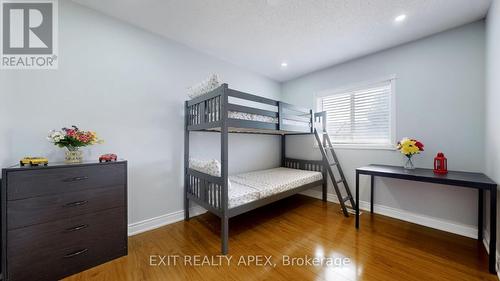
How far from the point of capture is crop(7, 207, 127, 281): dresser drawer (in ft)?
4.68

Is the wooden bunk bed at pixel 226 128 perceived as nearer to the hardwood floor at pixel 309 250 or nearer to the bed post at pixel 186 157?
the bed post at pixel 186 157

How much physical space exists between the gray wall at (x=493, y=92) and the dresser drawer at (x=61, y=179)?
3608 millimetres

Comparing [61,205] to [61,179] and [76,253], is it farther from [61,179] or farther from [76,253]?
[76,253]

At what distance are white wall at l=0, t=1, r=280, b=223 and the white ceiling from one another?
257 mm

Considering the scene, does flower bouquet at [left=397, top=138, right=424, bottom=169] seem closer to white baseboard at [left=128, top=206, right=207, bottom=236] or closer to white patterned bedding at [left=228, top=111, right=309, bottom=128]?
white patterned bedding at [left=228, top=111, right=309, bottom=128]

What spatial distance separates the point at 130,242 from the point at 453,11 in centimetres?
445

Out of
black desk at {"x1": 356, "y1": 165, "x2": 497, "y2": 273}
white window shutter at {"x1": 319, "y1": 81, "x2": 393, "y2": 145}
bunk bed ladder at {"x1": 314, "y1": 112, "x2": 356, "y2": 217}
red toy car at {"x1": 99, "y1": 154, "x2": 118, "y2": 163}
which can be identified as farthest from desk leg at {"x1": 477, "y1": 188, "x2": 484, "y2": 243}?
red toy car at {"x1": 99, "y1": 154, "x2": 118, "y2": 163}

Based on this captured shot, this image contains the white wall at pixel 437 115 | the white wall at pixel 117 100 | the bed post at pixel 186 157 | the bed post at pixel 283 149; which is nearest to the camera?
the white wall at pixel 117 100

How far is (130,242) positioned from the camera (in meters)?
2.15

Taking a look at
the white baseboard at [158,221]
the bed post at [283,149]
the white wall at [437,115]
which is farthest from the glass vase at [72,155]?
the white wall at [437,115]

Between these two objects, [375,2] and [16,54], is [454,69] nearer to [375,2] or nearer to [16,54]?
[375,2]

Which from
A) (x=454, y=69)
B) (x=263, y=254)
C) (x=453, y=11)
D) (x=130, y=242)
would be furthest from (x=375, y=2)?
(x=130, y=242)

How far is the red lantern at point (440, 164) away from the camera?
2.25 meters

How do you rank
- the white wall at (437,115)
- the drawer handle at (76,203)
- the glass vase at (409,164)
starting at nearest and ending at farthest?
the drawer handle at (76,203)
the white wall at (437,115)
the glass vase at (409,164)
